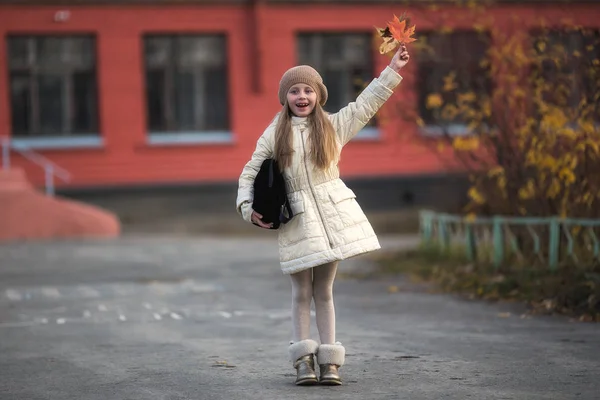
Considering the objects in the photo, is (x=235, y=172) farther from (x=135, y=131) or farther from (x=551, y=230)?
(x=551, y=230)

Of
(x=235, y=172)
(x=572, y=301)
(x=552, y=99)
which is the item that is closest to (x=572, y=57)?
(x=552, y=99)

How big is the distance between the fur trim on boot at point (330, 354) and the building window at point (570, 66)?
20.0ft

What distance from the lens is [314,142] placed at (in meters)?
7.78

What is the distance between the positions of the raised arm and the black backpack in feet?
1.59

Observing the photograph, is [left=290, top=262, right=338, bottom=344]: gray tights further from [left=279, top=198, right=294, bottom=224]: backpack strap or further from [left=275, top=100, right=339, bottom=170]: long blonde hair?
[left=275, top=100, right=339, bottom=170]: long blonde hair

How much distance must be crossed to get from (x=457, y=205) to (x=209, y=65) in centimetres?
1327

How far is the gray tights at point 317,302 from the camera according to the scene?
7910 millimetres

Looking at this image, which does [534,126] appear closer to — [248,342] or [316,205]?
[248,342]

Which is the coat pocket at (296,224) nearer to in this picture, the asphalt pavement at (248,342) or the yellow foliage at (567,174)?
the asphalt pavement at (248,342)

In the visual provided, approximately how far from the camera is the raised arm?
7855mm

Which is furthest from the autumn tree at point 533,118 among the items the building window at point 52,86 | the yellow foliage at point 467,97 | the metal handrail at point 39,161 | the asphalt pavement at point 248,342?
the building window at point 52,86

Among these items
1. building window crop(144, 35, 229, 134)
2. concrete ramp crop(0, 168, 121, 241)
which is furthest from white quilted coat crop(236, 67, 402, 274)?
building window crop(144, 35, 229, 134)

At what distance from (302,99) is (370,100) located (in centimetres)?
39

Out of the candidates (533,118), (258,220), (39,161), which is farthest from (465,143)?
(39,161)
